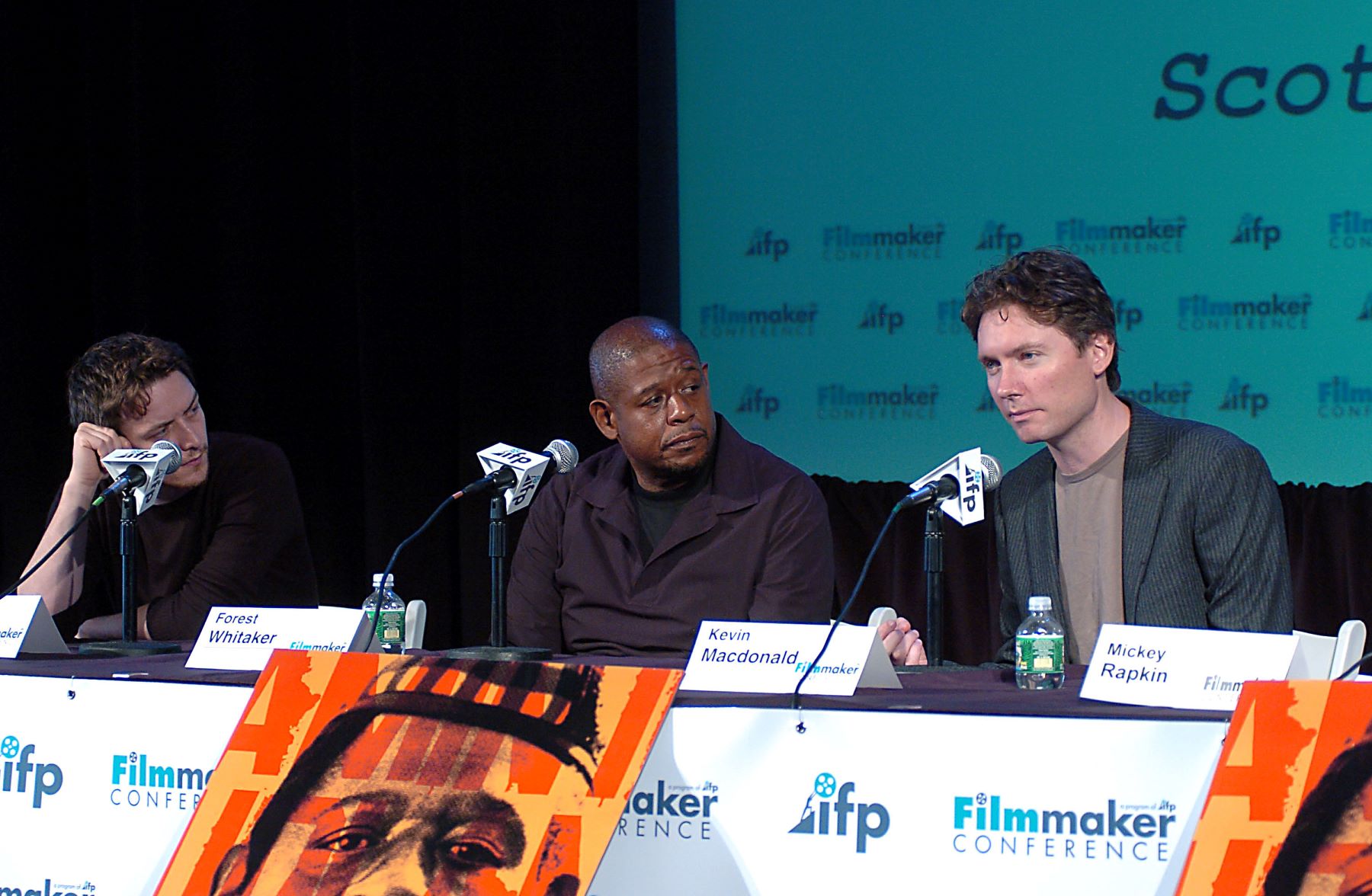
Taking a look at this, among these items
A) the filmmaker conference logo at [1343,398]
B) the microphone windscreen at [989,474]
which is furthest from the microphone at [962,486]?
the filmmaker conference logo at [1343,398]

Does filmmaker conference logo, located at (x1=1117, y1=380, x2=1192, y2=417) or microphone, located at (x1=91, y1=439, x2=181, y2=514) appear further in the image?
filmmaker conference logo, located at (x1=1117, y1=380, x2=1192, y2=417)

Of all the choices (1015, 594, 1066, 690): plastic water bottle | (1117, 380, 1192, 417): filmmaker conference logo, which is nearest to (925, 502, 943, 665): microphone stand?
(1015, 594, 1066, 690): plastic water bottle

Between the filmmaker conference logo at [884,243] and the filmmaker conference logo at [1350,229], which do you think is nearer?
the filmmaker conference logo at [1350,229]

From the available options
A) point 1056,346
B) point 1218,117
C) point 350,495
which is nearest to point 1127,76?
point 1218,117

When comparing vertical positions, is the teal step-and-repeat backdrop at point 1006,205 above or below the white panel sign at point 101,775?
above

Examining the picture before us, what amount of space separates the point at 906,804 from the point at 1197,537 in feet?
3.44

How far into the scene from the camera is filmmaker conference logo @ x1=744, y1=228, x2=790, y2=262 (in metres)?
4.57

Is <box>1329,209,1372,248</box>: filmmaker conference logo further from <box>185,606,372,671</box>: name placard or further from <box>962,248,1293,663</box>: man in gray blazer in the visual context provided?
<box>185,606,372,671</box>: name placard

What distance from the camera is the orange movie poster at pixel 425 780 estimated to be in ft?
5.08

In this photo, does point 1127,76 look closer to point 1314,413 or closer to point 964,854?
point 1314,413

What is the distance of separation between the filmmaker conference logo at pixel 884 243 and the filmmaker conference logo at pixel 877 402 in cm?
39

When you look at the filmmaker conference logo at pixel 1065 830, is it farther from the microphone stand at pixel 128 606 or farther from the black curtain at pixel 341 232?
the black curtain at pixel 341 232

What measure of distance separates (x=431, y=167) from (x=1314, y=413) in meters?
2.70

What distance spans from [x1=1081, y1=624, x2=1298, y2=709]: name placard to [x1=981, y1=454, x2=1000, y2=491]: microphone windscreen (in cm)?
33
